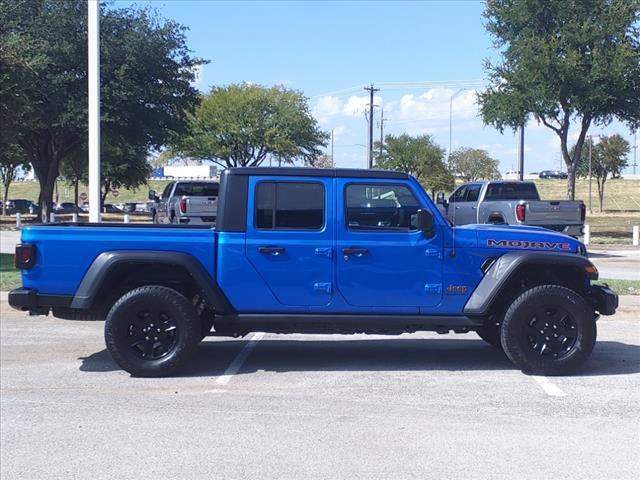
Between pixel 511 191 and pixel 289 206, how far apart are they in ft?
52.7

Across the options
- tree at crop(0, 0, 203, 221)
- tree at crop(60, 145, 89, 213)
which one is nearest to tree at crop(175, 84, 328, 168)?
tree at crop(60, 145, 89, 213)

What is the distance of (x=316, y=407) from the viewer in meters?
6.50

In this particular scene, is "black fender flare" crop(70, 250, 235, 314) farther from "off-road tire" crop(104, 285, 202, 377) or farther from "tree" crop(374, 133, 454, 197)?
"tree" crop(374, 133, 454, 197)

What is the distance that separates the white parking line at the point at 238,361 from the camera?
7456 mm

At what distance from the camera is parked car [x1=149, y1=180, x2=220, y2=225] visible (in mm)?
21109

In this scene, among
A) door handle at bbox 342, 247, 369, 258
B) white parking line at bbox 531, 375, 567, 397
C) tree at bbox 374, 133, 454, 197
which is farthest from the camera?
tree at bbox 374, 133, 454, 197

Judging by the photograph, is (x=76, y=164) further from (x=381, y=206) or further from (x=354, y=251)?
(x=354, y=251)

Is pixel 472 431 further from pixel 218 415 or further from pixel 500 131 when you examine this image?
pixel 500 131

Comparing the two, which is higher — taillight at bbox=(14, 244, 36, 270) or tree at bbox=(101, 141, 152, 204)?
tree at bbox=(101, 141, 152, 204)

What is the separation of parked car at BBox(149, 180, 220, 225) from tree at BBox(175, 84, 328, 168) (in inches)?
1115

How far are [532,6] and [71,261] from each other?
1018 inches

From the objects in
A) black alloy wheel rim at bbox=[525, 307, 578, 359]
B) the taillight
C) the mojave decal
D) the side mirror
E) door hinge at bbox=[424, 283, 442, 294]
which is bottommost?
black alloy wheel rim at bbox=[525, 307, 578, 359]

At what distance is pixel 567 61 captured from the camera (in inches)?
1097

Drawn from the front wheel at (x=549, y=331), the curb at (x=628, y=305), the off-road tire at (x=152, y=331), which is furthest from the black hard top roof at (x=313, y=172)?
the curb at (x=628, y=305)
